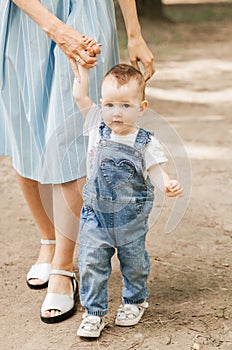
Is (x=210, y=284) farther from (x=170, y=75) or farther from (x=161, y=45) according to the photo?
(x=161, y=45)

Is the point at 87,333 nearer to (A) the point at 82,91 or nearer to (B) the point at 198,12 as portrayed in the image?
(A) the point at 82,91

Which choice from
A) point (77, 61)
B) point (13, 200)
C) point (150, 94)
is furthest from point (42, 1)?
point (150, 94)

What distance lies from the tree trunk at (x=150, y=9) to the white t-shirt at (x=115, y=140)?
342 inches

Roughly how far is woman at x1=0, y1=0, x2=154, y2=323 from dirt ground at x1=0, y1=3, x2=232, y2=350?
0.16 metres

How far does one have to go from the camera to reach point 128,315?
9.33ft

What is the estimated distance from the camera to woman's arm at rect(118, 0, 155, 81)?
2.90 m

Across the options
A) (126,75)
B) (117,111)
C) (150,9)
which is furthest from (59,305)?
(150,9)

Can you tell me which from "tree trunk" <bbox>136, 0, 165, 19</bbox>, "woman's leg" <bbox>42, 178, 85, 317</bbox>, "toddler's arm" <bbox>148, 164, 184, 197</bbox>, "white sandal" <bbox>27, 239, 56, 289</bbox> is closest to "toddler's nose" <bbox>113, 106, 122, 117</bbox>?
"toddler's arm" <bbox>148, 164, 184, 197</bbox>

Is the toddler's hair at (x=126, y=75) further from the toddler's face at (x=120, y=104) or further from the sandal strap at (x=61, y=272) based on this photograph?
the sandal strap at (x=61, y=272)

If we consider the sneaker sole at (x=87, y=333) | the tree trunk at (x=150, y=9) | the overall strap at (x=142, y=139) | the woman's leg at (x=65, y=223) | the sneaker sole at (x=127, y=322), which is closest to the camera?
the overall strap at (x=142, y=139)

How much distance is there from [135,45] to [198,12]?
32.6ft

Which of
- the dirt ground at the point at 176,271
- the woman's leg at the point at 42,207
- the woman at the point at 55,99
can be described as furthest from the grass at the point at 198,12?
the woman at the point at 55,99

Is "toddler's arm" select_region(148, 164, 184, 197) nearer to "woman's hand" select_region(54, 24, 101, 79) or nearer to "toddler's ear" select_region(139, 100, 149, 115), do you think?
"toddler's ear" select_region(139, 100, 149, 115)

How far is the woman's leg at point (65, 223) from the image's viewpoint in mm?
2953
